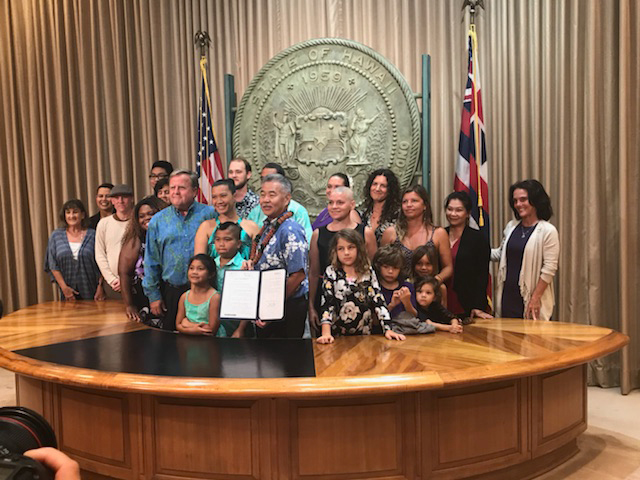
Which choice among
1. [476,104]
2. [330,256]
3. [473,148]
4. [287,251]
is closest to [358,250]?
[330,256]

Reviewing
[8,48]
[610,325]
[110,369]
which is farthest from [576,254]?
[8,48]

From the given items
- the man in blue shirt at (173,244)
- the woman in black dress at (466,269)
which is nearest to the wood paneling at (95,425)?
the man in blue shirt at (173,244)

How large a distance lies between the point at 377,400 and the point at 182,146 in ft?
15.3

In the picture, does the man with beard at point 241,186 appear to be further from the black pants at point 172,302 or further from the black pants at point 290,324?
the black pants at point 290,324

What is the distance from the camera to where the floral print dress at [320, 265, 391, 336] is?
3.58 meters

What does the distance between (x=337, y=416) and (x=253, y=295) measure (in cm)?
98

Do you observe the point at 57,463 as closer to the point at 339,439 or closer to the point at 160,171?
the point at 339,439

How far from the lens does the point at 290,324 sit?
394 cm

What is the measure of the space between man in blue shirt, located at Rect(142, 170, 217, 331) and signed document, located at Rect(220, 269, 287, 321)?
0.72 meters

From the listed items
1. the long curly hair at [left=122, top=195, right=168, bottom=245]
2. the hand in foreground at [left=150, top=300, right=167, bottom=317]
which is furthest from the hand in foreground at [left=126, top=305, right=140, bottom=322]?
the long curly hair at [left=122, top=195, right=168, bottom=245]

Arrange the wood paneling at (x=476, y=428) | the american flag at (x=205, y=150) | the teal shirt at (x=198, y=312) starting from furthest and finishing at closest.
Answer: the american flag at (x=205, y=150) → the teal shirt at (x=198, y=312) → the wood paneling at (x=476, y=428)

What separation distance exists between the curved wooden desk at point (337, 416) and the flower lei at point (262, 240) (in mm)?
776

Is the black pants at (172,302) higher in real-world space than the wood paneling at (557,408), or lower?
higher

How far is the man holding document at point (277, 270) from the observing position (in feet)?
11.8
